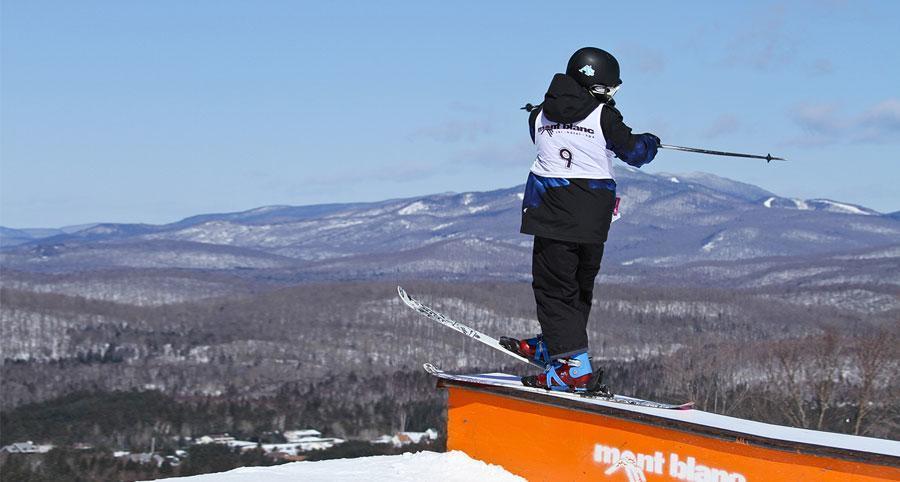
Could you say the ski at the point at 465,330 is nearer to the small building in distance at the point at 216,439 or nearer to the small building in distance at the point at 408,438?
the small building in distance at the point at 408,438

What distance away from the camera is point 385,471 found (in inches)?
361

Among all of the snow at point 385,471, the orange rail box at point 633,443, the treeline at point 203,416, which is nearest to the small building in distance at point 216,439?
the treeline at point 203,416

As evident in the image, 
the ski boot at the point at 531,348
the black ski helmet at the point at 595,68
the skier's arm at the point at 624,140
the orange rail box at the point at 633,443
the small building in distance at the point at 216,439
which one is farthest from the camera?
the small building in distance at the point at 216,439

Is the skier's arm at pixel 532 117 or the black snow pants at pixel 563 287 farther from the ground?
the skier's arm at pixel 532 117

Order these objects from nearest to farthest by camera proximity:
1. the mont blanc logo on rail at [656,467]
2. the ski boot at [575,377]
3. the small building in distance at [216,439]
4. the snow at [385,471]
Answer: the mont blanc logo on rail at [656,467]
the snow at [385,471]
the ski boot at [575,377]
the small building in distance at [216,439]

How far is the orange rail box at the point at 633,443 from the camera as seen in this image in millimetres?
7141

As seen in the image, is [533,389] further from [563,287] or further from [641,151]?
[641,151]

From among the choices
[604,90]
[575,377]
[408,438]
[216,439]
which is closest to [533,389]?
[575,377]

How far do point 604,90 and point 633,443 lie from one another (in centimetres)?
287

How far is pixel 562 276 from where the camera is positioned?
9.27 metres

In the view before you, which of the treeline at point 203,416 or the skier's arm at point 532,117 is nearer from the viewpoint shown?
the skier's arm at point 532,117

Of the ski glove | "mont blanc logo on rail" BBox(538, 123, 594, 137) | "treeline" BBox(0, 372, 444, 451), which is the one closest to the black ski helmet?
"mont blanc logo on rail" BBox(538, 123, 594, 137)

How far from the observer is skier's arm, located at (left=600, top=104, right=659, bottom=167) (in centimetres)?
901

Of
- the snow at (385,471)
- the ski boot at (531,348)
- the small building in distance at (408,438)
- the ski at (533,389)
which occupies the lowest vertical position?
the small building in distance at (408,438)
